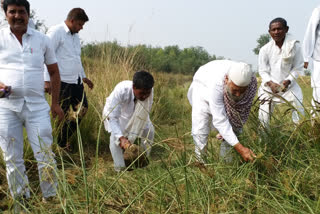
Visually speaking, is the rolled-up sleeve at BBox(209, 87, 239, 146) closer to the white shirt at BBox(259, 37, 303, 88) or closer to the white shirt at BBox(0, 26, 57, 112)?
the white shirt at BBox(0, 26, 57, 112)

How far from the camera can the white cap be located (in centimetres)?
266

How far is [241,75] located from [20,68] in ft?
5.47

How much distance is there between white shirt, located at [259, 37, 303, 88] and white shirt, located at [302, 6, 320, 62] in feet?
0.70

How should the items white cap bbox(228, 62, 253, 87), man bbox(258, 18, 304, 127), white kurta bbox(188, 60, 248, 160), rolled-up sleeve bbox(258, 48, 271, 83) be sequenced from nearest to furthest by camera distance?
white cap bbox(228, 62, 253, 87)
white kurta bbox(188, 60, 248, 160)
man bbox(258, 18, 304, 127)
rolled-up sleeve bbox(258, 48, 271, 83)

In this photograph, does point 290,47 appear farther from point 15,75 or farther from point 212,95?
point 15,75

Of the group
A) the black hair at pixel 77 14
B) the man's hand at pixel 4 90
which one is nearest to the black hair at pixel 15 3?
the man's hand at pixel 4 90

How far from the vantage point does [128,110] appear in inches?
146

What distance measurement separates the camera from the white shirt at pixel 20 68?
8.44ft

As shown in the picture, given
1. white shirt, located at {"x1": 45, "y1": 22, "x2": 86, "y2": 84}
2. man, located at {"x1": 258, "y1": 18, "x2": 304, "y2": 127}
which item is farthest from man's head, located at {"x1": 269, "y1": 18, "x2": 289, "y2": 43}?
white shirt, located at {"x1": 45, "y1": 22, "x2": 86, "y2": 84}

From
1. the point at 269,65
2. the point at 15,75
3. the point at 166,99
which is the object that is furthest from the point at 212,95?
the point at 166,99

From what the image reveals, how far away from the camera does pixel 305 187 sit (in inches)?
84.4

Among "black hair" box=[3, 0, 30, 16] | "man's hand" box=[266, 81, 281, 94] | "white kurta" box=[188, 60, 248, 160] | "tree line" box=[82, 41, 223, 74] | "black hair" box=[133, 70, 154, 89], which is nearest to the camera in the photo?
"black hair" box=[3, 0, 30, 16]

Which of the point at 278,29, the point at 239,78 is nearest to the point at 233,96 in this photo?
the point at 239,78

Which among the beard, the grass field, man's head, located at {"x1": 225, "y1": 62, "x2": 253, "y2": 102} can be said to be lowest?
the grass field
